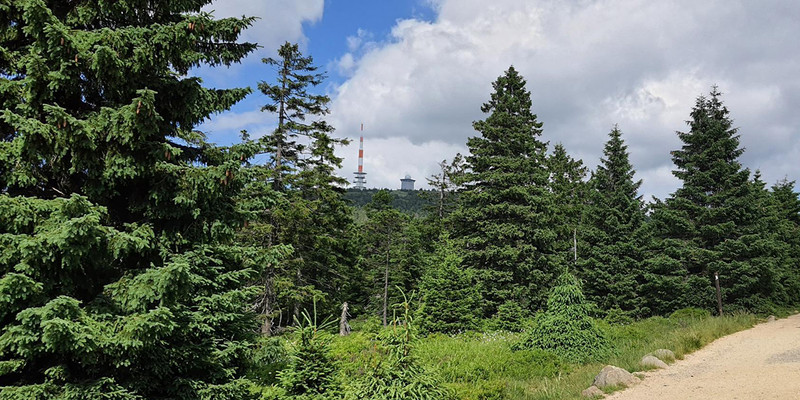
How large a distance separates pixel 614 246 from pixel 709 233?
18.1 feet

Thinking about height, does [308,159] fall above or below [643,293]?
above

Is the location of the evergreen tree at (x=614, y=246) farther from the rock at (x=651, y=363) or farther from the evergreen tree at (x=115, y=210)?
the evergreen tree at (x=115, y=210)

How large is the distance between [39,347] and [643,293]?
28.9m

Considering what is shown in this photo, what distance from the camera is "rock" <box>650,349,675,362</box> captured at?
1156cm

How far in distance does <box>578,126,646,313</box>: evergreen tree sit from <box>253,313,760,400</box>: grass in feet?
31.6

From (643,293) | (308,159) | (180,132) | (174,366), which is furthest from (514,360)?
(643,293)

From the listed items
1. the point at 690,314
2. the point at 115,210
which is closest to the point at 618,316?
the point at 690,314

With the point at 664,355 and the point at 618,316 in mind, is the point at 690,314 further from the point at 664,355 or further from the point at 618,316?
the point at 664,355

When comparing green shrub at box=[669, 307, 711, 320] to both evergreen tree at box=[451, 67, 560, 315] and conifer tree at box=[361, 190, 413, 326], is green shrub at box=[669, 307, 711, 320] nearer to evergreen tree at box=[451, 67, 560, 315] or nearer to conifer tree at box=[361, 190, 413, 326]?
evergreen tree at box=[451, 67, 560, 315]

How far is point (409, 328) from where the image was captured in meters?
5.26

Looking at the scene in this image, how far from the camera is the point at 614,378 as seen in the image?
9.38 meters

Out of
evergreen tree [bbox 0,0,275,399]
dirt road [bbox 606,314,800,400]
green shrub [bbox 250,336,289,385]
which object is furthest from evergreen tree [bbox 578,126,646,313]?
evergreen tree [bbox 0,0,275,399]

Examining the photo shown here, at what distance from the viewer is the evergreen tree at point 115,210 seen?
15.9 feet

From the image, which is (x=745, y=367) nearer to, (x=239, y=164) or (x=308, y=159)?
(x=239, y=164)
